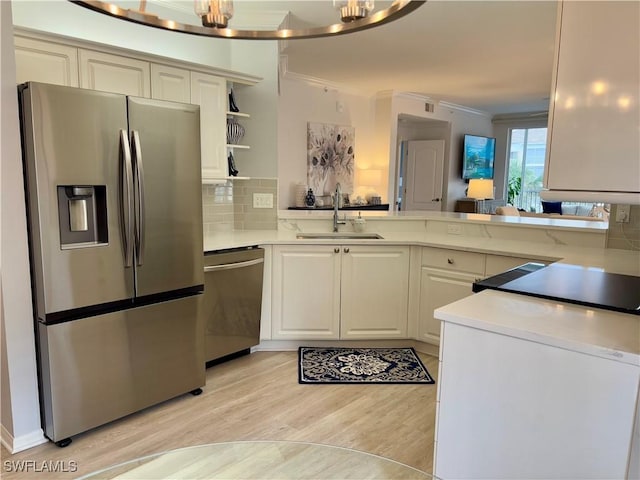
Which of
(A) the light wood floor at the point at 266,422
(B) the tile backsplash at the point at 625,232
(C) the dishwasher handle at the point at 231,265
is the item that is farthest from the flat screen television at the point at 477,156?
(A) the light wood floor at the point at 266,422

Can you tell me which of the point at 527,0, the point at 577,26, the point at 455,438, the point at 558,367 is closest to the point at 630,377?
the point at 558,367

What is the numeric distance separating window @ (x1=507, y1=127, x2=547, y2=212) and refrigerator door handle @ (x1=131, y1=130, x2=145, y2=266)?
9.35 metres

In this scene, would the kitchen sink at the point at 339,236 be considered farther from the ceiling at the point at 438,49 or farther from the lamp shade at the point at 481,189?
the lamp shade at the point at 481,189

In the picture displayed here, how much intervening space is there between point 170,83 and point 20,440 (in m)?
2.23

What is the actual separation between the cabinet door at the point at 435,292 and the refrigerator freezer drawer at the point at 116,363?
1597 millimetres

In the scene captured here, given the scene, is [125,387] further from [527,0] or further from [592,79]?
[527,0]

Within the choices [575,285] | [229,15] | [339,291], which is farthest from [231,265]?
[575,285]

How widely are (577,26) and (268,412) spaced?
2.30 metres

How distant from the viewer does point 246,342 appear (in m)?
3.19

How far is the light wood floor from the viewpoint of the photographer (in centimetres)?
215

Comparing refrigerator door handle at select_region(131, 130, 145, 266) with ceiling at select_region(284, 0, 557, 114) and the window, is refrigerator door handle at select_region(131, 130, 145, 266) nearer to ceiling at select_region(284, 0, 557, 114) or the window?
ceiling at select_region(284, 0, 557, 114)

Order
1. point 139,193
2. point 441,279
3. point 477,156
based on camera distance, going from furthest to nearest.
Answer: point 477,156
point 441,279
point 139,193

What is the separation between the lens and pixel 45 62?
2475 mm

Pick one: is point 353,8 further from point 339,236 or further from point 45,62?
point 339,236
